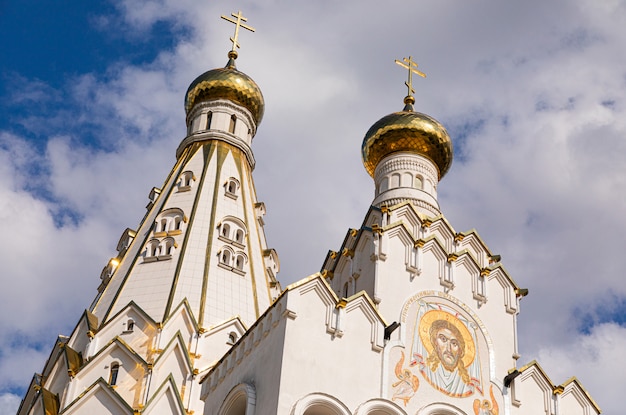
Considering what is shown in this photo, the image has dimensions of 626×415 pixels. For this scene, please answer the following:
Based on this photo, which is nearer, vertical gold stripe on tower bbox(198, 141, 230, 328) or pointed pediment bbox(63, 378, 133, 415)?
pointed pediment bbox(63, 378, 133, 415)

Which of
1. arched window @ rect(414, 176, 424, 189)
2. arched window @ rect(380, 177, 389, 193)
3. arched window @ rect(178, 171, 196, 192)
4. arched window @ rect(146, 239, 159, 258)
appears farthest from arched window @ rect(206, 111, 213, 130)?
arched window @ rect(414, 176, 424, 189)

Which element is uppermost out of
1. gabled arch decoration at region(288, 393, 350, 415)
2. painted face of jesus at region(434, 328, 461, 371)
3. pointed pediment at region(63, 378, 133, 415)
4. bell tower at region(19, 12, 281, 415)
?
bell tower at region(19, 12, 281, 415)

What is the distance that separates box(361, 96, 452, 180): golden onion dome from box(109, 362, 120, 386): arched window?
5599 millimetres

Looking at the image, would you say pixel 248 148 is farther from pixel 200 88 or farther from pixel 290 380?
pixel 290 380

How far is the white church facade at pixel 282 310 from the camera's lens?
11234mm

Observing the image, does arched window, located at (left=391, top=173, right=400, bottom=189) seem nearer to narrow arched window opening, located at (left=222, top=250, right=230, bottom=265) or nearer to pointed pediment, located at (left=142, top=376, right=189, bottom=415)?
narrow arched window opening, located at (left=222, top=250, right=230, bottom=265)

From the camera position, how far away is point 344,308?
451 inches

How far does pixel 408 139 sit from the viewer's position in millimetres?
17141

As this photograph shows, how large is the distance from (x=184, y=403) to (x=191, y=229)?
4.36m

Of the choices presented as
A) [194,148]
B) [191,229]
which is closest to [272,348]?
[191,229]

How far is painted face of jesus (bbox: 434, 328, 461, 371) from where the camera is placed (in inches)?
470

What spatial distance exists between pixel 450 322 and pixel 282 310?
240 cm

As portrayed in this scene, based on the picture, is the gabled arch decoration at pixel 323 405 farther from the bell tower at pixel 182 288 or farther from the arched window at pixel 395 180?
the arched window at pixel 395 180

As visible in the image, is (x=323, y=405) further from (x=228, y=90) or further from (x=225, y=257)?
(x=228, y=90)
